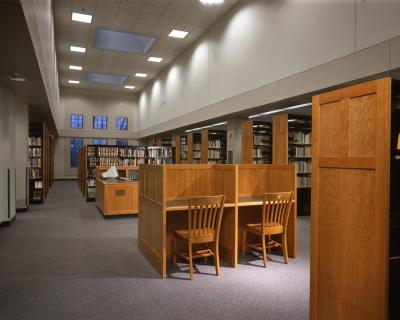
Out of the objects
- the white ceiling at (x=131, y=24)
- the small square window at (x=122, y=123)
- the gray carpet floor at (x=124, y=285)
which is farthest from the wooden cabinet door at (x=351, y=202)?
the small square window at (x=122, y=123)

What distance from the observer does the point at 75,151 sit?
1809 centimetres

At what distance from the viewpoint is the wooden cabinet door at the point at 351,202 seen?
1.78m

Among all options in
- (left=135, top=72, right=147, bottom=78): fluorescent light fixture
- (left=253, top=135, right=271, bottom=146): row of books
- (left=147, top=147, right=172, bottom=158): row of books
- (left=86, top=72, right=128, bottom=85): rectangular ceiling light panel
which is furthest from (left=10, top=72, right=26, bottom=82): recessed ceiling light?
(left=86, top=72, right=128, bottom=85): rectangular ceiling light panel

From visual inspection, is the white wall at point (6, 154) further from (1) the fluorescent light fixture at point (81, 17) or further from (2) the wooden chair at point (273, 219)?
(2) the wooden chair at point (273, 219)

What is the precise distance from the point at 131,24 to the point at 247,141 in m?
4.85

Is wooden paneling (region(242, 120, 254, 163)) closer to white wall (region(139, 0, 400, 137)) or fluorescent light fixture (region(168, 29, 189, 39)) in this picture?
white wall (region(139, 0, 400, 137))

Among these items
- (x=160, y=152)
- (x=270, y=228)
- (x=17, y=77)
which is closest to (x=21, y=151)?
(x=17, y=77)

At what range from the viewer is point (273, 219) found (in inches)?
175

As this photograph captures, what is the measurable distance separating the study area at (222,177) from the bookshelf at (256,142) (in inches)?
1.8

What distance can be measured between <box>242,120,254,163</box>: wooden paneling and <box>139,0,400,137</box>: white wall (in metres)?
0.74

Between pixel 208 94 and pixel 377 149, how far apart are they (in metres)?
7.84

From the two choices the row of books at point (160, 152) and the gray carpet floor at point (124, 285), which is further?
the row of books at point (160, 152)

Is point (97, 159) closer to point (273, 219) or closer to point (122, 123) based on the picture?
point (273, 219)

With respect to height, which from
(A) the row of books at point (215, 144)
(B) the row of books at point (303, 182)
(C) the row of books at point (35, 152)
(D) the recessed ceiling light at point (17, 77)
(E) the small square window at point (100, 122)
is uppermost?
(E) the small square window at point (100, 122)
